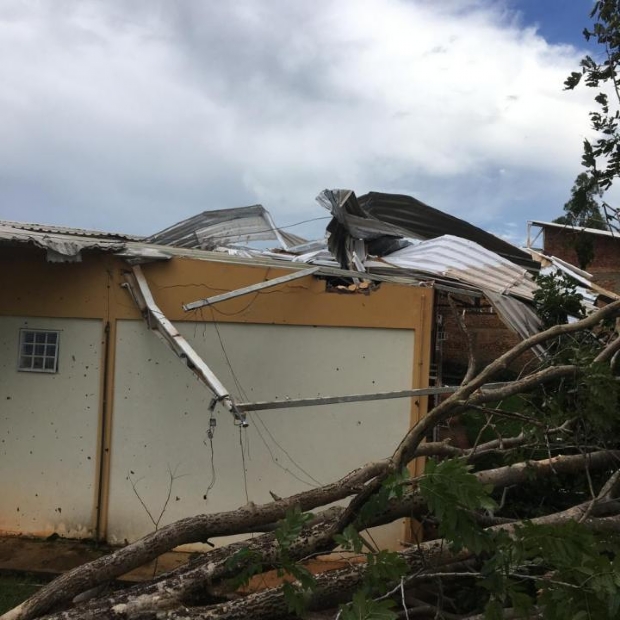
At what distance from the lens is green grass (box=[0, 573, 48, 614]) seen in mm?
4586

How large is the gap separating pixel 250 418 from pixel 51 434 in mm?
2184

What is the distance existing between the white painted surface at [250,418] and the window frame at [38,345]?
0.72m

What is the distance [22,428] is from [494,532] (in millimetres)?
5332

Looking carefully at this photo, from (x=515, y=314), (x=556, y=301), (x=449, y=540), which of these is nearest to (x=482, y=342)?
(x=515, y=314)

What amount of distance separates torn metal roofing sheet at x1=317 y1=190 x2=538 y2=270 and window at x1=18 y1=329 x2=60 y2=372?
3.33 metres

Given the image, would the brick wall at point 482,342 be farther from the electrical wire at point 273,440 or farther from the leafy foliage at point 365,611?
the leafy foliage at point 365,611

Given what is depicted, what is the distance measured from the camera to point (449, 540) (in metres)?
2.26

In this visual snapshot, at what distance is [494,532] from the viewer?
2.41 meters

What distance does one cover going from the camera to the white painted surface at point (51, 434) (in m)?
5.89

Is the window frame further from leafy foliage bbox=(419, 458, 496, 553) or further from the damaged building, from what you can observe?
leafy foliage bbox=(419, 458, 496, 553)

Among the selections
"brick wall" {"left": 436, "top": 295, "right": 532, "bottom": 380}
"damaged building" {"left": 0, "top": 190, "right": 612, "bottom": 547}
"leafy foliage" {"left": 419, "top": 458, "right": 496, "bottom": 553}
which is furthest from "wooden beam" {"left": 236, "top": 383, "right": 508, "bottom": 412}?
"brick wall" {"left": 436, "top": 295, "right": 532, "bottom": 380}

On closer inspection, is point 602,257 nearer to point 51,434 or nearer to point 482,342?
point 482,342

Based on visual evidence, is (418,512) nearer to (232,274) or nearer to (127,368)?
(232,274)

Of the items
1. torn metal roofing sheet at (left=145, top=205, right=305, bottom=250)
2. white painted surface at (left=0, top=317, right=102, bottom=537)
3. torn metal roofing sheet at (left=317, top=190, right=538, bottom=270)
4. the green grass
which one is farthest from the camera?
torn metal roofing sheet at (left=145, top=205, right=305, bottom=250)
